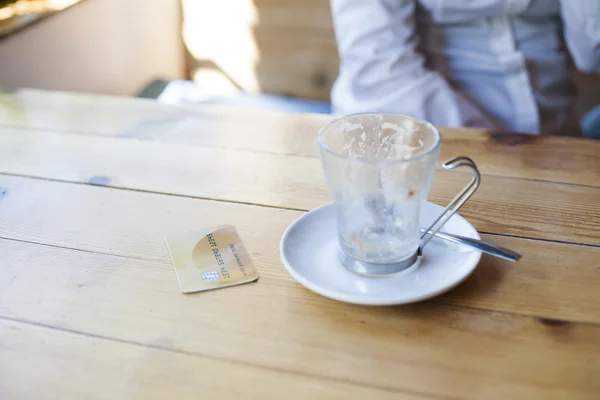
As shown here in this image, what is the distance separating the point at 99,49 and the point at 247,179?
1.14 metres

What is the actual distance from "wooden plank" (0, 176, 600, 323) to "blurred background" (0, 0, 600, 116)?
88 centimetres

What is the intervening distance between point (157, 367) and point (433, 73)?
946mm

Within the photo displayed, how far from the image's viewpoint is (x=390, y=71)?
128 cm

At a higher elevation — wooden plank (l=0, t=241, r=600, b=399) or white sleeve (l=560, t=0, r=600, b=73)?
wooden plank (l=0, t=241, r=600, b=399)

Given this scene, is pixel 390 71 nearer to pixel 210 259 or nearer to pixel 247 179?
pixel 247 179

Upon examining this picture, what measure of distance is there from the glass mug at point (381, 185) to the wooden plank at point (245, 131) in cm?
22

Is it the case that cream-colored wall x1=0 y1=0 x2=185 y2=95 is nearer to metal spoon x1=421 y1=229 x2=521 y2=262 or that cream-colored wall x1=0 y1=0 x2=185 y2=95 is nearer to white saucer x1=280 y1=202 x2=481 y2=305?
white saucer x1=280 y1=202 x2=481 y2=305

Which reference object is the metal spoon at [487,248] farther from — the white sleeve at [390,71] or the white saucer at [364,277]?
the white sleeve at [390,71]

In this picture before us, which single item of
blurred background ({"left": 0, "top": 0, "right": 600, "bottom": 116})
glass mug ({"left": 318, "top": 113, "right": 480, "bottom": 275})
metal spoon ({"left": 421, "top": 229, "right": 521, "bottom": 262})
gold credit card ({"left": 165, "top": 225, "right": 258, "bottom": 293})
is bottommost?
blurred background ({"left": 0, "top": 0, "right": 600, "bottom": 116})

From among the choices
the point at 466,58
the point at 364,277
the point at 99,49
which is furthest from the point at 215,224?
the point at 99,49

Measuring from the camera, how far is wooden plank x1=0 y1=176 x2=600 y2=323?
1.86 ft

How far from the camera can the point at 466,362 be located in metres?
0.49

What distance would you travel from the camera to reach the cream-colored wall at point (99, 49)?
4.78 ft

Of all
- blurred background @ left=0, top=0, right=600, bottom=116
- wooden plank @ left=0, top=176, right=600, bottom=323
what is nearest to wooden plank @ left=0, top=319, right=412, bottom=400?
wooden plank @ left=0, top=176, right=600, bottom=323
